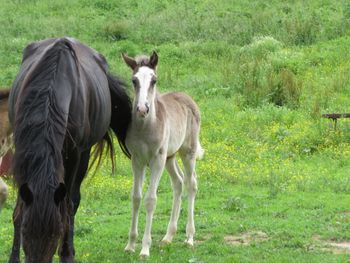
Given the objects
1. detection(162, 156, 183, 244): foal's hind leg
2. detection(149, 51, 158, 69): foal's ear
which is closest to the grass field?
detection(162, 156, 183, 244): foal's hind leg

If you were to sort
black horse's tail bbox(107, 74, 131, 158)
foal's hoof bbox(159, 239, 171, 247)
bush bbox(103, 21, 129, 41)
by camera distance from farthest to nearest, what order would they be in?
bush bbox(103, 21, 129, 41), foal's hoof bbox(159, 239, 171, 247), black horse's tail bbox(107, 74, 131, 158)

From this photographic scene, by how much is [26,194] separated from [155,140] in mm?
3142

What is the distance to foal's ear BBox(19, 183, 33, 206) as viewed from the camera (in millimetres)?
5445

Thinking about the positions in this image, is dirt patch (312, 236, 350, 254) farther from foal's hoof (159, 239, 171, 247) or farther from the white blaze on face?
the white blaze on face

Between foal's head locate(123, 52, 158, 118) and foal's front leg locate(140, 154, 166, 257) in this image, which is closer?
foal's head locate(123, 52, 158, 118)

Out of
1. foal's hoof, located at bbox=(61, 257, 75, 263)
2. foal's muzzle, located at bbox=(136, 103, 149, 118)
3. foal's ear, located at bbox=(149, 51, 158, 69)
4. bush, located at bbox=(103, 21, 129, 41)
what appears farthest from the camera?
bush, located at bbox=(103, 21, 129, 41)

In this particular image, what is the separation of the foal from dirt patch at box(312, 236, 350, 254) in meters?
1.40

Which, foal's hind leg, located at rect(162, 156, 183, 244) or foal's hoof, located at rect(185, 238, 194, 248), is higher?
foal's hind leg, located at rect(162, 156, 183, 244)

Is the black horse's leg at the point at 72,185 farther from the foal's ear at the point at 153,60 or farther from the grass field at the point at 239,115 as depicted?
the foal's ear at the point at 153,60

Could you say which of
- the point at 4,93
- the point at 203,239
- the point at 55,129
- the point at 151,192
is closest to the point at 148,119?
the point at 151,192

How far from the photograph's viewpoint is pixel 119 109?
28.7 ft

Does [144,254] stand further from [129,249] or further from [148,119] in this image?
[148,119]

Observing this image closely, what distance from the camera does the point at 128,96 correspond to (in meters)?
8.84

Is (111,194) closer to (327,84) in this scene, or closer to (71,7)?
Answer: (327,84)
